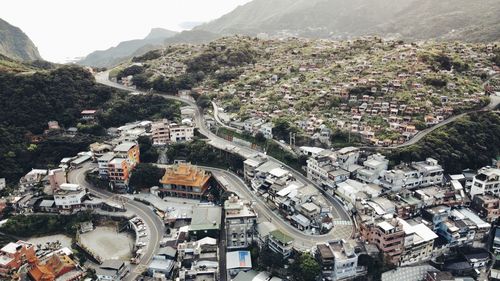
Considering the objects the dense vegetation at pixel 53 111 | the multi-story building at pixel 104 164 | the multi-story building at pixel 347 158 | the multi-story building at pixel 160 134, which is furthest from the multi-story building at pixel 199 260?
the multi-story building at pixel 160 134

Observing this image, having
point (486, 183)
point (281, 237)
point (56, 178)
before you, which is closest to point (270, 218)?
point (281, 237)

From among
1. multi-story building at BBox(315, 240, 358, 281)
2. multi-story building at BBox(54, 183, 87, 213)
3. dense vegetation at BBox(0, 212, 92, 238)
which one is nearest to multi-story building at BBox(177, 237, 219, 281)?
multi-story building at BBox(315, 240, 358, 281)

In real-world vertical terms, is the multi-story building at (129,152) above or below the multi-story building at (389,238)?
above

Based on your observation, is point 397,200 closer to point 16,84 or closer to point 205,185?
point 205,185

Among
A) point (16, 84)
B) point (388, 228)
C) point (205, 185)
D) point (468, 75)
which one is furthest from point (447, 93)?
point (16, 84)

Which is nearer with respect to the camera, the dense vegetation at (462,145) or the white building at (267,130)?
the dense vegetation at (462,145)

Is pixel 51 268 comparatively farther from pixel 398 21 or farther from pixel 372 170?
pixel 398 21

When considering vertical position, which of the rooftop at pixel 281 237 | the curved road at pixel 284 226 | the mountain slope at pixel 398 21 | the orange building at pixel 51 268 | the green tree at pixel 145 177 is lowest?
the orange building at pixel 51 268

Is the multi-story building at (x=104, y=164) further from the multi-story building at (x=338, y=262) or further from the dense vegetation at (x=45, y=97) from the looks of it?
the multi-story building at (x=338, y=262)
